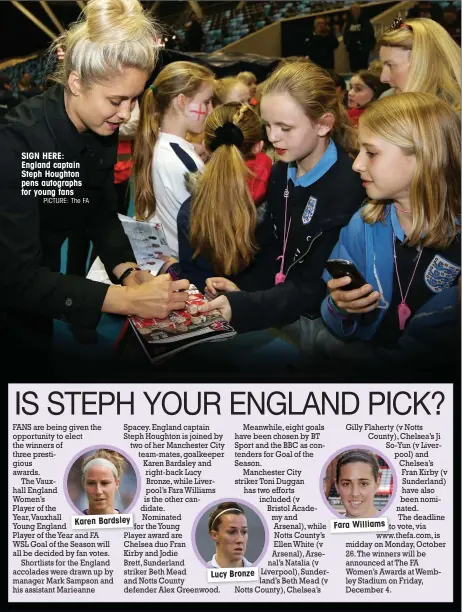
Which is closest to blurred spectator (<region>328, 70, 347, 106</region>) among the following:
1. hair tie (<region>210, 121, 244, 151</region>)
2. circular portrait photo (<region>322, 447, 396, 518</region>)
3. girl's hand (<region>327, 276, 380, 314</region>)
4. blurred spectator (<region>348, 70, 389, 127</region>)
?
blurred spectator (<region>348, 70, 389, 127</region>)

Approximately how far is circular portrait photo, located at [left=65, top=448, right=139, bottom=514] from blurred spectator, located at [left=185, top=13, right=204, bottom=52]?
1.49m

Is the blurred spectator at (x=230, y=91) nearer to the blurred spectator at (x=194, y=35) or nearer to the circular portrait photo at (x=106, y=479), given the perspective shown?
the blurred spectator at (x=194, y=35)

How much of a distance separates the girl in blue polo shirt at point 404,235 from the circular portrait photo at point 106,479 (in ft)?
2.98

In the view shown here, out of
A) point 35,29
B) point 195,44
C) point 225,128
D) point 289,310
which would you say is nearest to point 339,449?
point 289,310

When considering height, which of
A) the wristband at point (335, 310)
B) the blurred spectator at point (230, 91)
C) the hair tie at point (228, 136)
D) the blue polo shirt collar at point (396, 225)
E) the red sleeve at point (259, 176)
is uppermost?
the blurred spectator at point (230, 91)

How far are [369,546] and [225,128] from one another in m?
1.59

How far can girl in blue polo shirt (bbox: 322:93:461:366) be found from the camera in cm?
391

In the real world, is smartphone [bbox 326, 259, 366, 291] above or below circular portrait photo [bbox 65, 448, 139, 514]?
above

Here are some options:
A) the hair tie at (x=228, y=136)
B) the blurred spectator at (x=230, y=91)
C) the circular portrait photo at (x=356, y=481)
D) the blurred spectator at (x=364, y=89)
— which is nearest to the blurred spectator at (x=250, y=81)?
the blurred spectator at (x=230, y=91)

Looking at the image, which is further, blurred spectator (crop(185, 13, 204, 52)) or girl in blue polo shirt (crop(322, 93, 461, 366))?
blurred spectator (crop(185, 13, 204, 52))

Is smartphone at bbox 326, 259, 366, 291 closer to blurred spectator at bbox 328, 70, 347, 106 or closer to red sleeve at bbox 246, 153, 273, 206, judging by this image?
red sleeve at bbox 246, 153, 273, 206

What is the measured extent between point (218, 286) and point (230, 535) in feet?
2.95

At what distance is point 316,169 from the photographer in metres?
4.04

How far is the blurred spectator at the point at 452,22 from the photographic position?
161 inches
